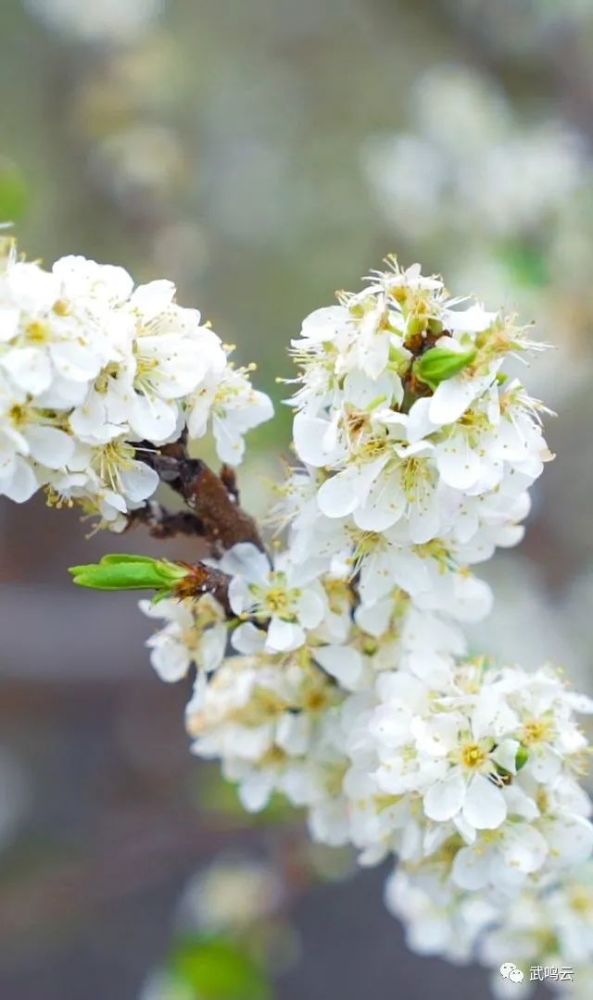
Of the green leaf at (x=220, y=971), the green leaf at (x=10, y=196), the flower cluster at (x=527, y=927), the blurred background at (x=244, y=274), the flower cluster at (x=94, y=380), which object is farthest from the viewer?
the blurred background at (x=244, y=274)

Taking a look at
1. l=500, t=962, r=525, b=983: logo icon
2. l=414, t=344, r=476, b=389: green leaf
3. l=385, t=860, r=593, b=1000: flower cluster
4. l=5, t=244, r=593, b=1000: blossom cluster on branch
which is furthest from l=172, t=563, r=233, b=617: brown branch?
l=500, t=962, r=525, b=983: logo icon

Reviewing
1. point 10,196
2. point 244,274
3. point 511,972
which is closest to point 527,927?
point 511,972

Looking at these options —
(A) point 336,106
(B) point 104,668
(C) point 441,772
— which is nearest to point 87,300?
(C) point 441,772

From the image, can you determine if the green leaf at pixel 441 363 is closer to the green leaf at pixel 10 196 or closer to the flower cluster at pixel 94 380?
the flower cluster at pixel 94 380

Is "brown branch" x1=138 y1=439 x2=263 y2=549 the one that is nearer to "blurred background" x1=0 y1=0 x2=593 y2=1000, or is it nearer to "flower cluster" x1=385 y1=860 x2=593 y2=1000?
"flower cluster" x1=385 y1=860 x2=593 y2=1000

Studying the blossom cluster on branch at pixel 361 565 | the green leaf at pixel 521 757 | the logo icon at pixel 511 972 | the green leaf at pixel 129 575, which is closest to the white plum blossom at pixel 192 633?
the blossom cluster on branch at pixel 361 565

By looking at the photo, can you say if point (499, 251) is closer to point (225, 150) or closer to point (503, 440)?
point (225, 150)

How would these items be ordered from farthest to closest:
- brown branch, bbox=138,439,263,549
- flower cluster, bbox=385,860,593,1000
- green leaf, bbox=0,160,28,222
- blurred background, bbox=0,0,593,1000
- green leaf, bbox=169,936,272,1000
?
1. blurred background, bbox=0,0,593,1000
2. green leaf, bbox=169,936,272,1000
3. green leaf, bbox=0,160,28,222
4. flower cluster, bbox=385,860,593,1000
5. brown branch, bbox=138,439,263,549

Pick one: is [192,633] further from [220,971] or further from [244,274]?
[244,274]
